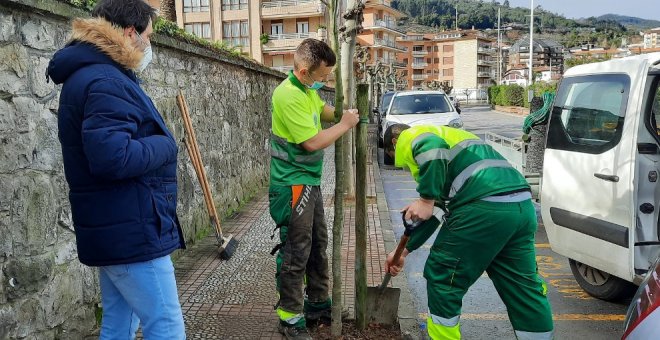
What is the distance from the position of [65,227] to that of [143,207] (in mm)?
1654

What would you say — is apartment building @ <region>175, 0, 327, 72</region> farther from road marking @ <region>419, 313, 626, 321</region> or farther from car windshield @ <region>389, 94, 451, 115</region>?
road marking @ <region>419, 313, 626, 321</region>

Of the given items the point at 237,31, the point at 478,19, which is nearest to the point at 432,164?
the point at 237,31

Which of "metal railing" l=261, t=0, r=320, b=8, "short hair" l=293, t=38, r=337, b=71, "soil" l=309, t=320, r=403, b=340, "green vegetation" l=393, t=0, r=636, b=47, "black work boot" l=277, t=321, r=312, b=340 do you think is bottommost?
"soil" l=309, t=320, r=403, b=340

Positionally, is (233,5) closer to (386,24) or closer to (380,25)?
(380,25)

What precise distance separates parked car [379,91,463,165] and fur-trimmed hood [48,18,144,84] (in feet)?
41.0

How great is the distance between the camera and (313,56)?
3633mm

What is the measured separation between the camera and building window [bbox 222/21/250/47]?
A: 56812 mm

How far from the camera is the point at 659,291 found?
2369 millimetres

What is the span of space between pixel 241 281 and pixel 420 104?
37.8ft

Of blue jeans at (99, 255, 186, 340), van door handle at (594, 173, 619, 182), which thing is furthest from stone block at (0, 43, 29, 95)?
van door handle at (594, 173, 619, 182)

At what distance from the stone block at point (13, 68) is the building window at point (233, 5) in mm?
55435

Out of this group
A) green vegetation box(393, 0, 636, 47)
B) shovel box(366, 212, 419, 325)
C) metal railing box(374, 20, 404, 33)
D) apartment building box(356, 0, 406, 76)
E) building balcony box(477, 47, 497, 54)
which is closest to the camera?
shovel box(366, 212, 419, 325)

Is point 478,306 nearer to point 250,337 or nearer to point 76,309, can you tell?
point 250,337

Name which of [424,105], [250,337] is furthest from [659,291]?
[424,105]
